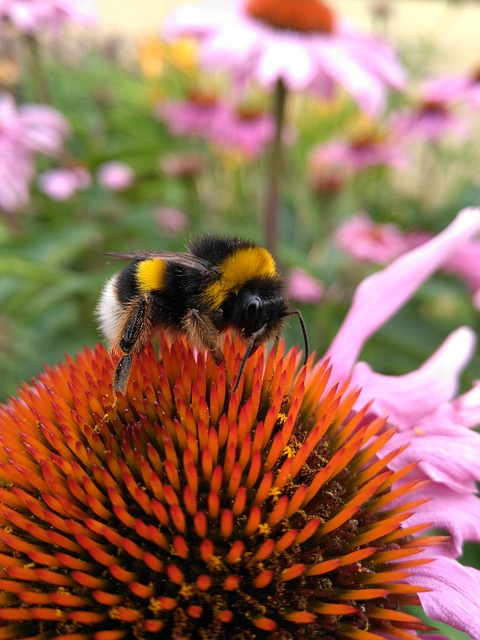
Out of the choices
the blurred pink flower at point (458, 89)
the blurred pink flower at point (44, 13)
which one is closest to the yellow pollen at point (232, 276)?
the blurred pink flower at point (44, 13)

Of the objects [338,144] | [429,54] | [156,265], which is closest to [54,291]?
[156,265]

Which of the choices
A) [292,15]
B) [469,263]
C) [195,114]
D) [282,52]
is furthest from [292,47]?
[195,114]

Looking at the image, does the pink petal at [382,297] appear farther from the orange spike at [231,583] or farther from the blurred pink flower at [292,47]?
the blurred pink flower at [292,47]

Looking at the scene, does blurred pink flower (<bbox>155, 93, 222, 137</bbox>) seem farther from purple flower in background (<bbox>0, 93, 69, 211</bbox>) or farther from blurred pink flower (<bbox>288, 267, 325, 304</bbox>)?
blurred pink flower (<bbox>288, 267, 325, 304</bbox>)

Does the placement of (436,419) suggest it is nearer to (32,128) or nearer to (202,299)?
(202,299)

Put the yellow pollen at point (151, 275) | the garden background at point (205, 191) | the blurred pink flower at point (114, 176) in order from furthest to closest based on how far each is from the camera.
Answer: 1. the blurred pink flower at point (114, 176)
2. the garden background at point (205, 191)
3. the yellow pollen at point (151, 275)

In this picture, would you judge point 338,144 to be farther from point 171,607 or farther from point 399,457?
point 171,607
